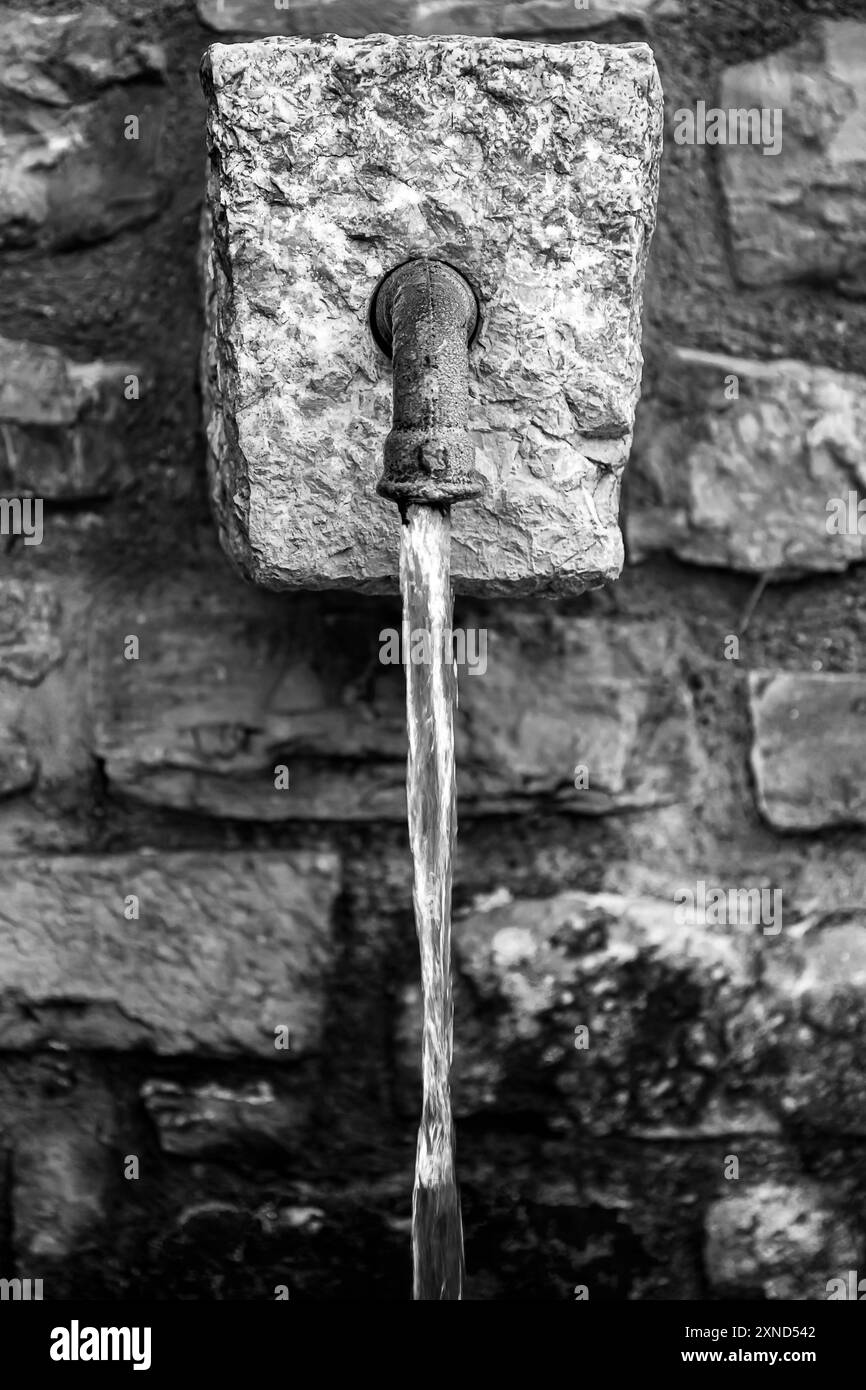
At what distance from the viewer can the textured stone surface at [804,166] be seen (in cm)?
108

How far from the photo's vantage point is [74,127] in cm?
107

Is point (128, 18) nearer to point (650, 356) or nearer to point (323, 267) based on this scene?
point (323, 267)

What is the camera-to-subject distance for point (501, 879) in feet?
3.59

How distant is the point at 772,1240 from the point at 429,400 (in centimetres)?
72

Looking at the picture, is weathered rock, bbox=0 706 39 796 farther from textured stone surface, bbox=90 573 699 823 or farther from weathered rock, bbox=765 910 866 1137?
weathered rock, bbox=765 910 866 1137

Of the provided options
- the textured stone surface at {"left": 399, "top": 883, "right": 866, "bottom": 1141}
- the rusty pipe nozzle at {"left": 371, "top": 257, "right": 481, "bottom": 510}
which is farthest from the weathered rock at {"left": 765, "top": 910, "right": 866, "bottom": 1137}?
the rusty pipe nozzle at {"left": 371, "top": 257, "right": 481, "bottom": 510}

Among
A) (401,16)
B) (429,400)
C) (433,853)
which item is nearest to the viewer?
(429,400)

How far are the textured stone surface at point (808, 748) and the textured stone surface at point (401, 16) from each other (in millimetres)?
520

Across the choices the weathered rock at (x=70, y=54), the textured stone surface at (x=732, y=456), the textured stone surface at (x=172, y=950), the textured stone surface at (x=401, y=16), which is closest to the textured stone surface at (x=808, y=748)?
the textured stone surface at (x=732, y=456)

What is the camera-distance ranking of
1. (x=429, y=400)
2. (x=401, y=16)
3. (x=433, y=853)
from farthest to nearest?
(x=401, y=16) < (x=433, y=853) < (x=429, y=400)

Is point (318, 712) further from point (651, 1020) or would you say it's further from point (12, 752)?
point (651, 1020)

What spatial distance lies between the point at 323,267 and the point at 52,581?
0.34 meters

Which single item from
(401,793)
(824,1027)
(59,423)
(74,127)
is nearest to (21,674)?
(59,423)

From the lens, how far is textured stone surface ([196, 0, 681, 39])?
1.04 m
